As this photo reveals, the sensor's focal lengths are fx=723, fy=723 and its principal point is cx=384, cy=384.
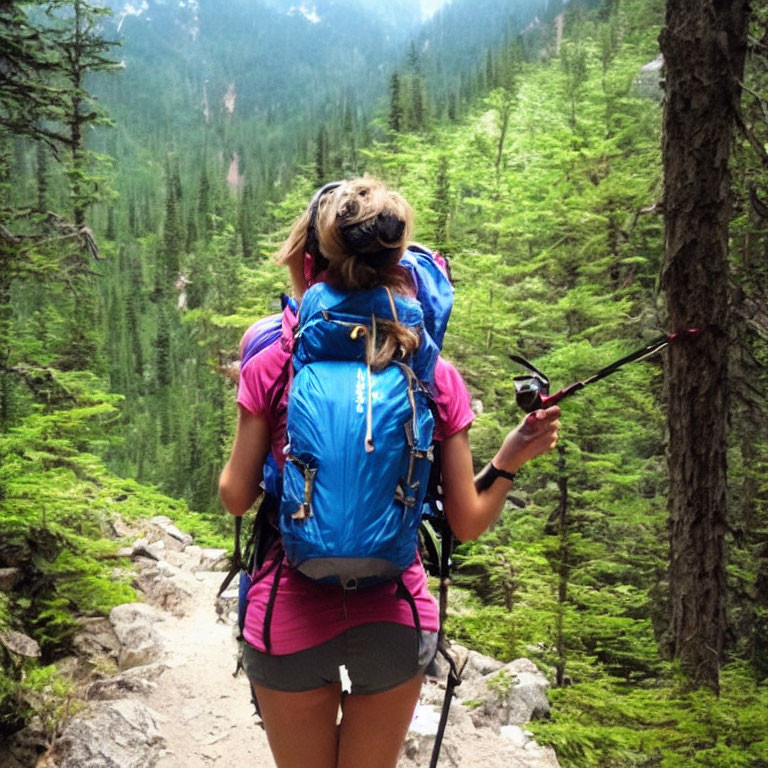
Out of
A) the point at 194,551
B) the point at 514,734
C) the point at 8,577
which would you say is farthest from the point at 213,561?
the point at 514,734

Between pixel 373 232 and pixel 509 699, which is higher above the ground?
pixel 373 232

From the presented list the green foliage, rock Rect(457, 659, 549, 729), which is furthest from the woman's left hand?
rock Rect(457, 659, 549, 729)

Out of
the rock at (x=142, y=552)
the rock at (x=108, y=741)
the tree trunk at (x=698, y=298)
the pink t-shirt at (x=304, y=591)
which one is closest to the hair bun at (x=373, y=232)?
the pink t-shirt at (x=304, y=591)

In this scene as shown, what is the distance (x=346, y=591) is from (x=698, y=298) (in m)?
3.36

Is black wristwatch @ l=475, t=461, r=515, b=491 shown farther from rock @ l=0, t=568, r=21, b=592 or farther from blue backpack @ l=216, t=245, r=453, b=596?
rock @ l=0, t=568, r=21, b=592

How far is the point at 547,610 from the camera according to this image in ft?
19.8

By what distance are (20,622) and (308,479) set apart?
5.66m

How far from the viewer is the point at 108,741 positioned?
3973 millimetres

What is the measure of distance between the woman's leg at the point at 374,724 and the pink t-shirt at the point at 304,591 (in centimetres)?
17

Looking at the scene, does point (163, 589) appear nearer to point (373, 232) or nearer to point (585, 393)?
point (585, 393)

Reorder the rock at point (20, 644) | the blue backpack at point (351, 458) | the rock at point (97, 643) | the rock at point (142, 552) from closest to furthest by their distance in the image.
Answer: the blue backpack at point (351, 458), the rock at point (20, 644), the rock at point (97, 643), the rock at point (142, 552)

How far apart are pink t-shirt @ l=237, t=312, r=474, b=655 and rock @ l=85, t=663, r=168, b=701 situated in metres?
4.00

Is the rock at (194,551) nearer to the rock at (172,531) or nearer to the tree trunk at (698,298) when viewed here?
the rock at (172,531)

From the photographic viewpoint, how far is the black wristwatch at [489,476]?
5.57 feet
